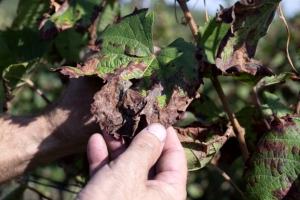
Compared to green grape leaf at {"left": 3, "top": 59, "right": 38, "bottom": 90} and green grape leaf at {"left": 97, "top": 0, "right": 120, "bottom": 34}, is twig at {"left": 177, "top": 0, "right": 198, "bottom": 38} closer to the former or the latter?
green grape leaf at {"left": 97, "top": 0, "right": 120, "bottom": 34}

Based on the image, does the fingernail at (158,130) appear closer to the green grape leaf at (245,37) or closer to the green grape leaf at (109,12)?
the green grape leaf at (245,37)

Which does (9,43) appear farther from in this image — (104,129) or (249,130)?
(249,130)

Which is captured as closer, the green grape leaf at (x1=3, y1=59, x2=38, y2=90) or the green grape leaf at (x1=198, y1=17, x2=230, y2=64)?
the green grape leaf at (x1=198, y1=17, x2=230, y2=64)

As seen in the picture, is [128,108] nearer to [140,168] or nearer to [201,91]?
[140,168]

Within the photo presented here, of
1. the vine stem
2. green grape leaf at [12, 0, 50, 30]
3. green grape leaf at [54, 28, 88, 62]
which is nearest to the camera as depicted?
the vine stem

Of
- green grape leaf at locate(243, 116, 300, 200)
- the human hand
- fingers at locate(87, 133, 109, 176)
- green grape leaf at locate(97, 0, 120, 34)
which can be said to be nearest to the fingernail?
the human hand

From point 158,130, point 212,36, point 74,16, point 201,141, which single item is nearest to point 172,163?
point 158,130

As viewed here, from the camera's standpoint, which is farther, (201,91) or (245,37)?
(201,91)

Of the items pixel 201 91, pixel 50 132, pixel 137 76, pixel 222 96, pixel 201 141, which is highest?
pixel 137 76
